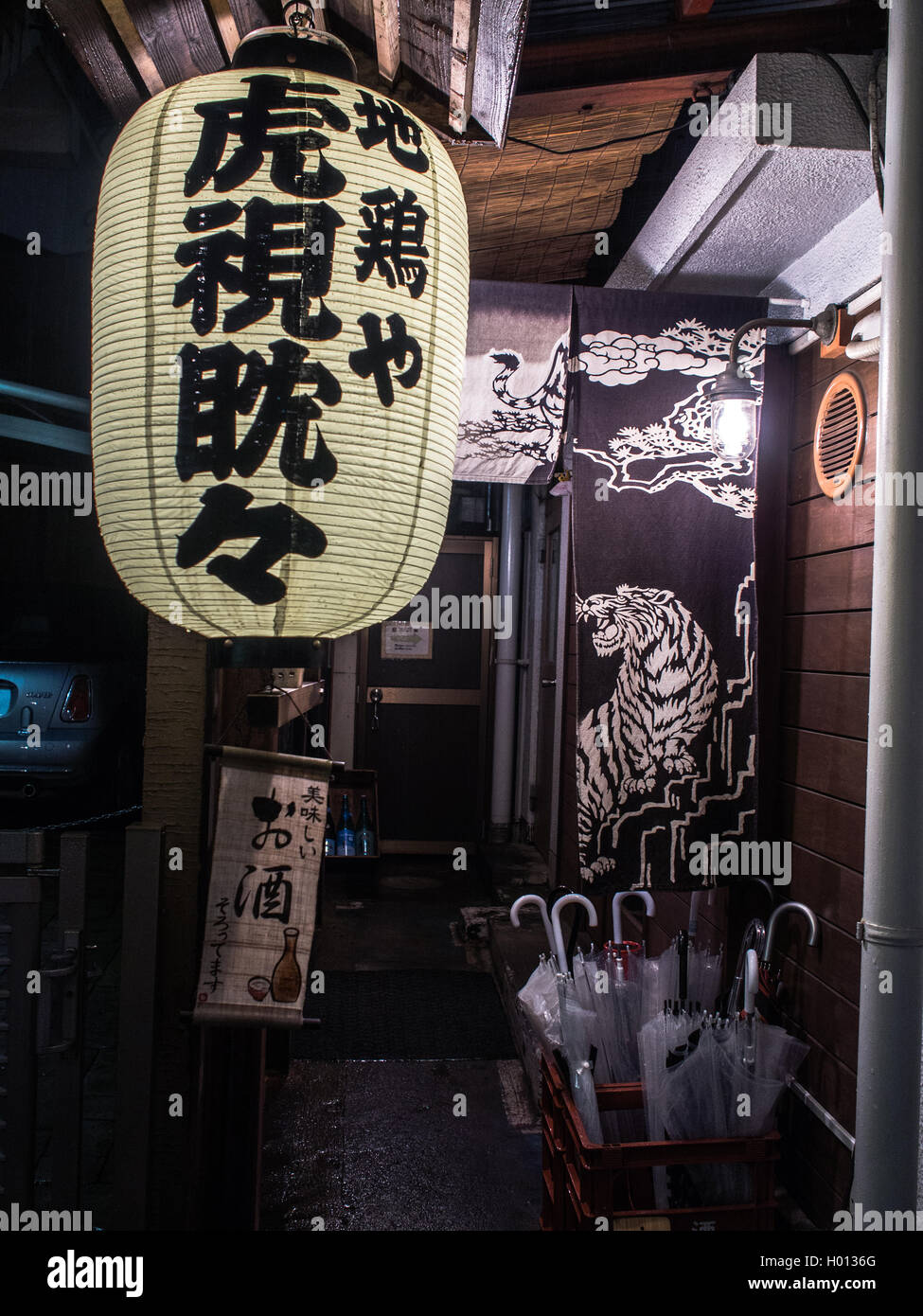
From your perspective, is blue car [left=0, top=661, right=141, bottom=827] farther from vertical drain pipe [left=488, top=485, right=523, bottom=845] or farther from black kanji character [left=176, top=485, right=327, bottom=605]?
black kanji character [left=176, top=485, right=327, bottom=605]

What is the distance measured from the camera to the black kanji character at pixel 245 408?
6.91 ft

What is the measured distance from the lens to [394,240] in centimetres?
225

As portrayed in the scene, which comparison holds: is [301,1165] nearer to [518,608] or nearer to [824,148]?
[824,148]

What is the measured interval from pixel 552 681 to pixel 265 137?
6.85m

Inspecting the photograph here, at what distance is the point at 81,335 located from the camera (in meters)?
9.87

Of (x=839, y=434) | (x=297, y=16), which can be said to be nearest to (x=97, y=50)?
(x=297, y=16)

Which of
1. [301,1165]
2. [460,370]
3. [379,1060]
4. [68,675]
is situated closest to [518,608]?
[68,675]

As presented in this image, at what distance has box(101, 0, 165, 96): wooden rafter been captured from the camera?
2645mm

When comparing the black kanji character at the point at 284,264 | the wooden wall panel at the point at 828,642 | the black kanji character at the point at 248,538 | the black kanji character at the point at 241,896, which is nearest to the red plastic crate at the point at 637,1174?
the black kanji character at the point at 241,896

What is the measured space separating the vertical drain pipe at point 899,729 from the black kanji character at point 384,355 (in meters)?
1.41

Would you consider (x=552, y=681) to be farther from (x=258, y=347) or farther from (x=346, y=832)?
(x=258, y=347)

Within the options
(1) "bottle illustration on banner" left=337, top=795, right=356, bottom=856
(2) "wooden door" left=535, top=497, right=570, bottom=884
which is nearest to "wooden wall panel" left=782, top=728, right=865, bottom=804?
→ (2) "wooden door" left=535, top=497, right=570, bottom=884

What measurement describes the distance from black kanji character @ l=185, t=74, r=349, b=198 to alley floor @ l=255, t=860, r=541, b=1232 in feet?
10.7

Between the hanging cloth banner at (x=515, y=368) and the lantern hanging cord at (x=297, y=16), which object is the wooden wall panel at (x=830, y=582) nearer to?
the hanging cloth banner at (x=515, y=368)
